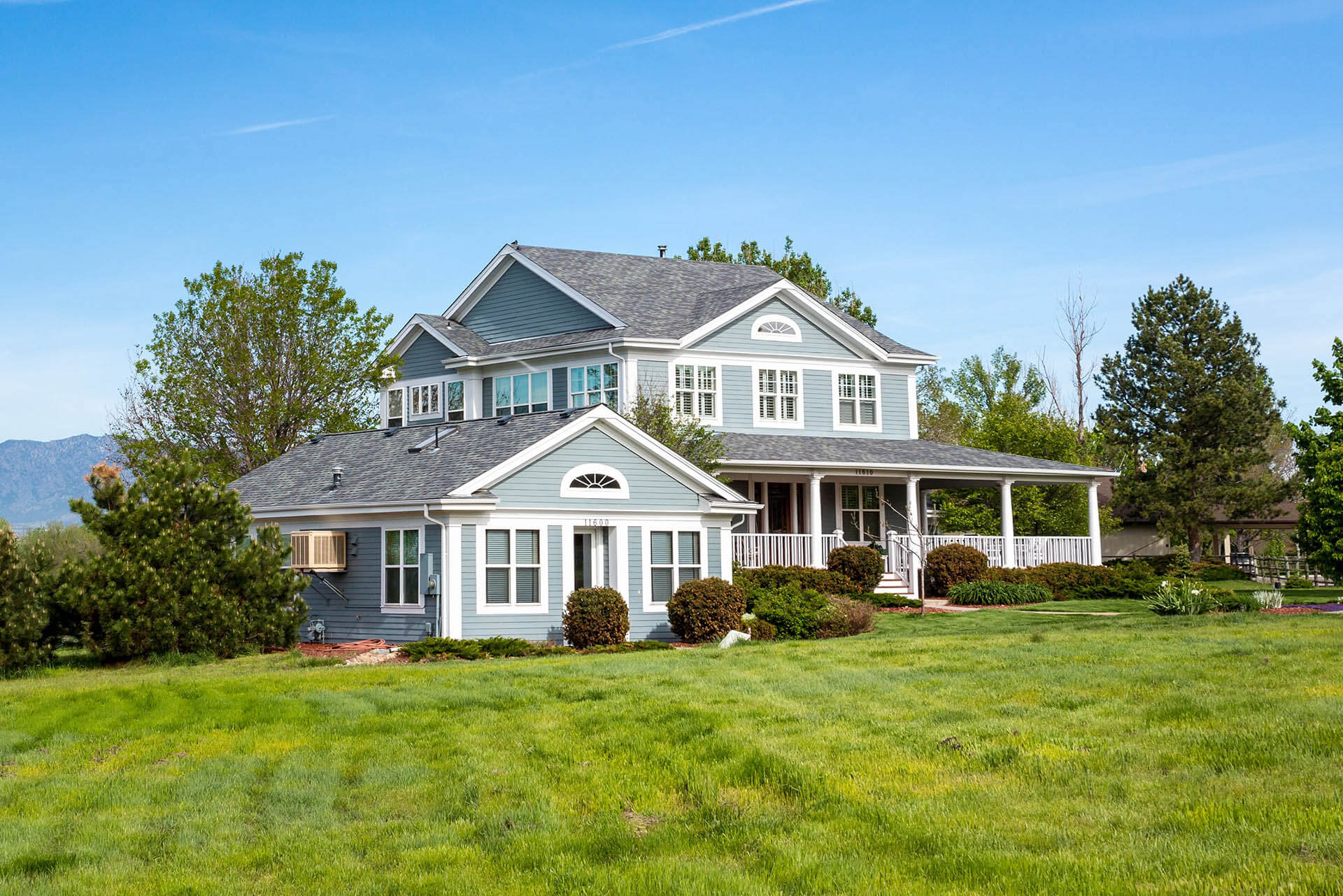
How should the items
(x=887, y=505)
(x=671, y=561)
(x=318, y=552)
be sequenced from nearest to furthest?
(x=318, y=552) → (x=671, y=561) → (x=887, y=505)

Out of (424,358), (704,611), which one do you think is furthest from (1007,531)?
(424,358)

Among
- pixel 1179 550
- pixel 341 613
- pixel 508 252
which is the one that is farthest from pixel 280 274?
pixel 1179 550

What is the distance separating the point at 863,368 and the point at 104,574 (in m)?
22.0

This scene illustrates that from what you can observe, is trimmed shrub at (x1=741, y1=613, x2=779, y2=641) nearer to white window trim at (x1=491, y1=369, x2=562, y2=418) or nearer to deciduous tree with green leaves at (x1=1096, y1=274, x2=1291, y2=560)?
white window trim at (x1=491, y1=369, x2=562, y2=418)

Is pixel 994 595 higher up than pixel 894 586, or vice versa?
pixel 894 586

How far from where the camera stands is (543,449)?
935 inches

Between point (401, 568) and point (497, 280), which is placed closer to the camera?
point (401, 568)

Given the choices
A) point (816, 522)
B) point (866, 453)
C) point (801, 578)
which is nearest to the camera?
point (801, 578)

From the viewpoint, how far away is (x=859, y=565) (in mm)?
32875

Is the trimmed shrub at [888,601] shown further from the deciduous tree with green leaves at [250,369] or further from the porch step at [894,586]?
the deciduous tree with green leaves at [250,369]

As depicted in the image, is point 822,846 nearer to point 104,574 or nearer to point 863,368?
point 104,574

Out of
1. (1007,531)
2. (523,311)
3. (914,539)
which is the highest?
(523,311)

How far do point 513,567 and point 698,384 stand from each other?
12217mm

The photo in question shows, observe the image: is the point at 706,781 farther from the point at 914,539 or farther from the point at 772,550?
the point at 914,539
